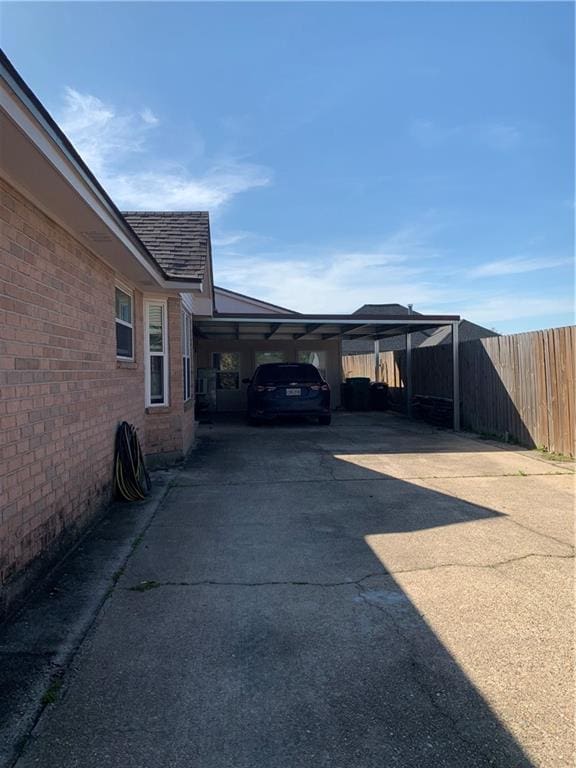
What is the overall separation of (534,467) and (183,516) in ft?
18.6

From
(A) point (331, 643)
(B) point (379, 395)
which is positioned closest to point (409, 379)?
(B) point (379, 395)

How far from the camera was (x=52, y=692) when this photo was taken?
271 cm

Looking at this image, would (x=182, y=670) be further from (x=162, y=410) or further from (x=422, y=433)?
(x=422, y=433)

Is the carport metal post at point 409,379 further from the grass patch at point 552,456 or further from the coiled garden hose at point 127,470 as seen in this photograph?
the coiled garden hose at point 127,470

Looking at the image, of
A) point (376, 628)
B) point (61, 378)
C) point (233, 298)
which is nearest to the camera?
point (376, 628)

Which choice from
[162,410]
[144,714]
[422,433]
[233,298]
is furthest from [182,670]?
[233,298]

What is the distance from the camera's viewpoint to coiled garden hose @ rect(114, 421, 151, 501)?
262 inches

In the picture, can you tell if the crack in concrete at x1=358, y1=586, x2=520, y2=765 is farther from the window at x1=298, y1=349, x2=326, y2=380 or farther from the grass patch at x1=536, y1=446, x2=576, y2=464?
the window at x1=298, y1=349, x2=326, y2=380

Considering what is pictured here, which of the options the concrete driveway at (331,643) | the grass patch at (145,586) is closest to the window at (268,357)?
the concrete driveway at (331,643)

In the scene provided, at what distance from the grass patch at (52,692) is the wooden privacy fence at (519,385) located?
337 inches

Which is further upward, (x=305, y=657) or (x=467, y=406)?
(x=467, y=406)

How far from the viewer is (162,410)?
8.85 m

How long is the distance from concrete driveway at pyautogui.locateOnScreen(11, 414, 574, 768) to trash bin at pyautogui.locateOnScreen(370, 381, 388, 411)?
43.2ft

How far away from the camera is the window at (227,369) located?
1981 cm
